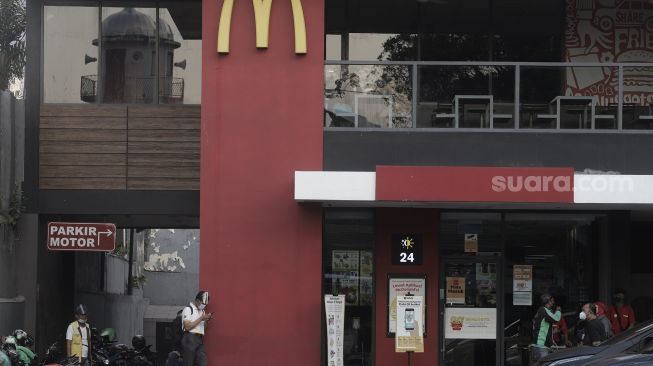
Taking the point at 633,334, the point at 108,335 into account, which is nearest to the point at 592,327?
the point at 633,334

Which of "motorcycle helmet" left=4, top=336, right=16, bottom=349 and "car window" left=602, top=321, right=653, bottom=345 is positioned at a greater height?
"car window" left=602, top=321, right=653, bottom=345

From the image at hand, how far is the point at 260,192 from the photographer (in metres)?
17.0

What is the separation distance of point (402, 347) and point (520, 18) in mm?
6652

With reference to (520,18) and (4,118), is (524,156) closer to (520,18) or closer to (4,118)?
(520,18)

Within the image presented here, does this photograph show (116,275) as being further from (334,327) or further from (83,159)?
(334,327)

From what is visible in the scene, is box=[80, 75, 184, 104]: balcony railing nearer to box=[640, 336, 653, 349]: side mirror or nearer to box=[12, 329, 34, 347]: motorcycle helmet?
box=[12, 329, 34, 347]: motorcycle helmet

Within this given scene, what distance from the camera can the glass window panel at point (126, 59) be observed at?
19422 millimetres

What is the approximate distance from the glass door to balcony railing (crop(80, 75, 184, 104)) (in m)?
5.78

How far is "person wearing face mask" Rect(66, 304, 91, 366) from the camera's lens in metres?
17.3

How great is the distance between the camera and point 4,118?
18922mm

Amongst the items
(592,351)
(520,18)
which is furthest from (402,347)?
(520,18)

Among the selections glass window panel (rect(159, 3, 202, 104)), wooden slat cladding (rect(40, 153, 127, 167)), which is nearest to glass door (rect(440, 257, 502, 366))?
glass window panel (rect(159, 3, 202, 104))

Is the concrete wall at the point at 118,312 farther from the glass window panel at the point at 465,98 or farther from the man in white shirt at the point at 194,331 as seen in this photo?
the glass window panel at the point at 465,98

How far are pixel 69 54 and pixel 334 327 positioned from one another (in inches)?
281
